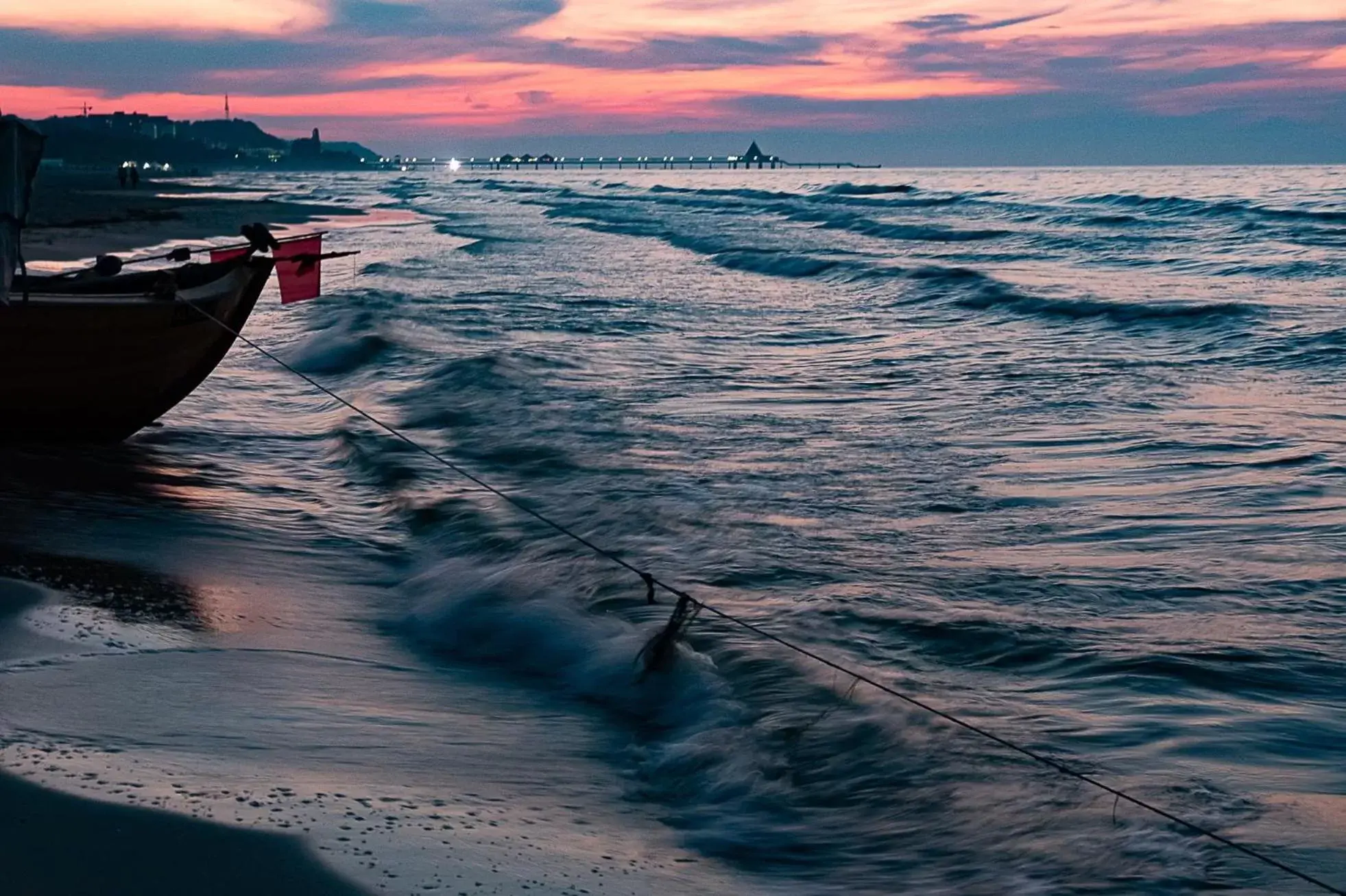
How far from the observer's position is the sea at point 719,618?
15.1 ft

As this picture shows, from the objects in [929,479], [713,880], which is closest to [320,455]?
[929,479]

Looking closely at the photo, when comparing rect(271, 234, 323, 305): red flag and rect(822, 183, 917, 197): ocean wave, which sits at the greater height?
rect(822, 183, 917, 197): ocean wave

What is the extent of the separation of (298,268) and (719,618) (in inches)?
242

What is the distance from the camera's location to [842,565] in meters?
7.97

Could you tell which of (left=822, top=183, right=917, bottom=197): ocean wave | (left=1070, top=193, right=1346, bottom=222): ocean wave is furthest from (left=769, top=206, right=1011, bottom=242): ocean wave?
(left=822, top=183, right=917, bottom=197): ocean wave

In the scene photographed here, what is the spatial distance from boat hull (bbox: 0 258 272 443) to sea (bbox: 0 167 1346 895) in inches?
14.5

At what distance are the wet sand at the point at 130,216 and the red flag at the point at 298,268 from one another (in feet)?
66.4

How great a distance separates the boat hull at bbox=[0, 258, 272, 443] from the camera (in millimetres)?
9891

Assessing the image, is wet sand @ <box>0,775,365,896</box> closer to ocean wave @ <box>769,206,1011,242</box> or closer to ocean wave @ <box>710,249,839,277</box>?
ocean wave @ <box>710,249,839,277</box>

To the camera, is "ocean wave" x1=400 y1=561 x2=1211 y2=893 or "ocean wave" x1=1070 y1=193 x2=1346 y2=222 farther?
"ocean wave" x1=1070 y1=193 x2=1346 y2=222

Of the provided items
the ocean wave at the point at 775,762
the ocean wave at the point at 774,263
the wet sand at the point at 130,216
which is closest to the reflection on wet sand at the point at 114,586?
the ocean wave at the point at 775,762

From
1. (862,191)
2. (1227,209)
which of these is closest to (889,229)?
(1227,209)

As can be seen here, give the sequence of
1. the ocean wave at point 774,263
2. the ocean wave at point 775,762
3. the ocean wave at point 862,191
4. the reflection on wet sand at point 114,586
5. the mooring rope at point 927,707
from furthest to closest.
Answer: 1. the ocean wave at point 862,191
2. the ocean wave at point 774,263
3. the reflection on wet sand at point 114,586
4. the ocean wave at point 775,762
5. the mooring rope at point 927,707

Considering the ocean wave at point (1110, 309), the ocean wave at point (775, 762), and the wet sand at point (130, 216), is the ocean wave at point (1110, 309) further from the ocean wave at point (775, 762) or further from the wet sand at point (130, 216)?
the wet sand at point (130, 216)
